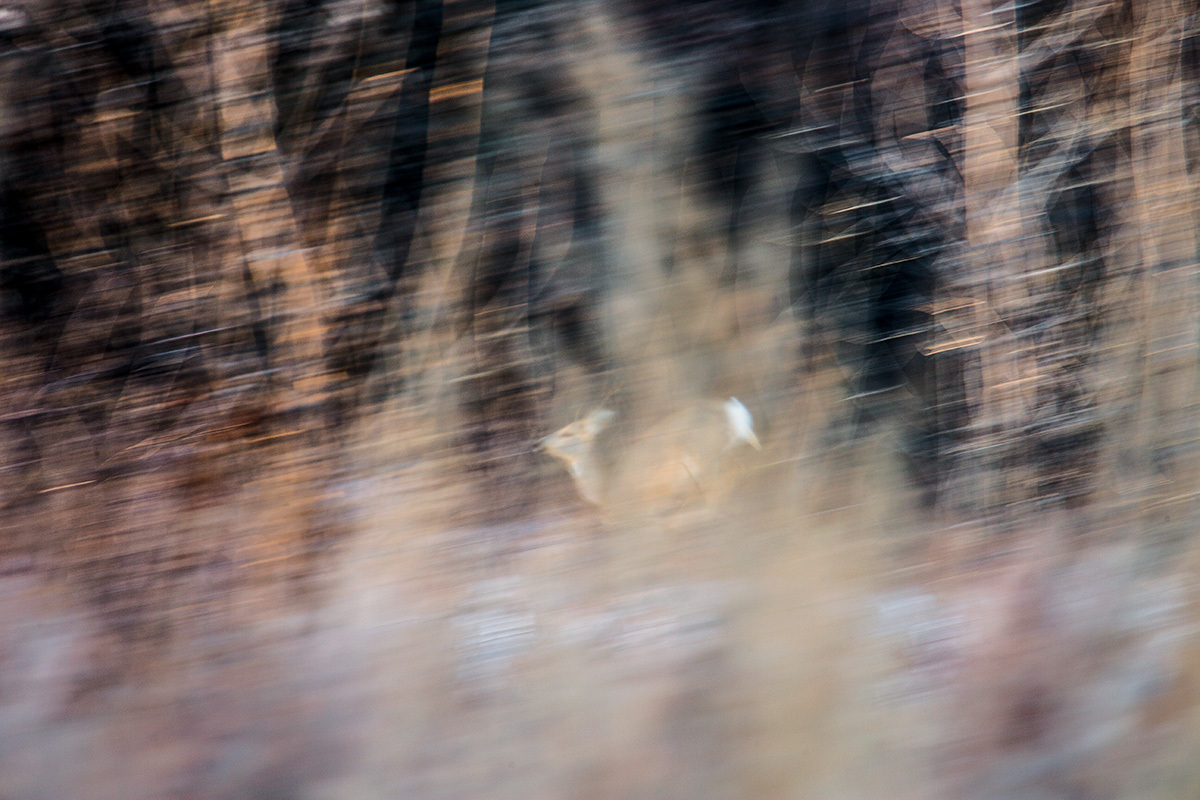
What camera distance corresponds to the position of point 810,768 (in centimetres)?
126

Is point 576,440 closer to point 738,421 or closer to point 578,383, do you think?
point 578,383

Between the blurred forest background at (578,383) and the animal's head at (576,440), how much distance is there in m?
0.02

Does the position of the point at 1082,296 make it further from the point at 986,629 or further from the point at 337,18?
the point at 337,18

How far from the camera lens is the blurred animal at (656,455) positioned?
48.4 inches

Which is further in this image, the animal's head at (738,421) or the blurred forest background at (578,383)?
the animal's head at (738,421)

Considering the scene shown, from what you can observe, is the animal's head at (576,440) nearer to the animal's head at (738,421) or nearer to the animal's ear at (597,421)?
the animal's ear at (597,421)

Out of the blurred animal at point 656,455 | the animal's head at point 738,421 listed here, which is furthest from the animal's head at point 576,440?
the animal's head at point 738,421

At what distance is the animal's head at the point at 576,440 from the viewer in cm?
122

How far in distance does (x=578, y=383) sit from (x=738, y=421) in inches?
10.9

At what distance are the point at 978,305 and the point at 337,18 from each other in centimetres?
112

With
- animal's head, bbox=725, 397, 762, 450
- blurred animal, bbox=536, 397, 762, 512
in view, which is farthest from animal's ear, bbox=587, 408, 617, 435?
animal's head, bbox=725, 397, 762, 450

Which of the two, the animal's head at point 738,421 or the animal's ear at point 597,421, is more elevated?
the animal's ear at point 597,421

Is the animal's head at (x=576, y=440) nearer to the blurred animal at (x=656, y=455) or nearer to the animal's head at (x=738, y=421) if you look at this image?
the blurred animal at (x=656, y=455)

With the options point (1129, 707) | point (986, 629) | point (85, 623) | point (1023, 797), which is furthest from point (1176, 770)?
point (85, 623)
